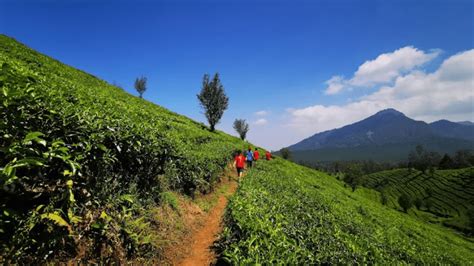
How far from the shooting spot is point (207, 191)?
13.4m

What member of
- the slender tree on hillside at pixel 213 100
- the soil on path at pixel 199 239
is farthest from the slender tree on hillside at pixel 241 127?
the soil on path at pixel 199 239

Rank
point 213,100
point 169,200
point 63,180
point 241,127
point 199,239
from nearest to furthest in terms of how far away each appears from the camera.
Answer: point 63,180, point 169,200, point 199,239, point 213,100, point 241,127

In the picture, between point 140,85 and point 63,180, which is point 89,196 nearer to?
point 63,180

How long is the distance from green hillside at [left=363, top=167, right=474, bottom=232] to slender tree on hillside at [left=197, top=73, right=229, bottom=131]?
73781 mm

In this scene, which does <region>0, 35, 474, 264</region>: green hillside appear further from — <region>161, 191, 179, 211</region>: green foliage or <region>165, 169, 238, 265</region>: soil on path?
<region>165, 169, 238, 265</region>: soil on path

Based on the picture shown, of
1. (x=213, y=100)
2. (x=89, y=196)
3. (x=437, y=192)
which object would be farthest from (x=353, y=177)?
(x=89, y=196)

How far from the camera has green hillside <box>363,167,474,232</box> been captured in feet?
272

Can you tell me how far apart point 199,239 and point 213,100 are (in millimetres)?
42383

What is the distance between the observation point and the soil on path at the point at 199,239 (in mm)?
7301

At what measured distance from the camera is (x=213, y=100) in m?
49.8

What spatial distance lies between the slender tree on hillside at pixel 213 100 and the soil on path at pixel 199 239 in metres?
36.6

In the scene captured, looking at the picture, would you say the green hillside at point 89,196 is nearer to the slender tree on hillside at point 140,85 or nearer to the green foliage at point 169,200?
the green foliage at point 169,200

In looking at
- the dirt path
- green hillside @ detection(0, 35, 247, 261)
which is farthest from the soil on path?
green hillside @ detection(0, 35, 247, 261)

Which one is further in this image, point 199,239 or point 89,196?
point 199,239
